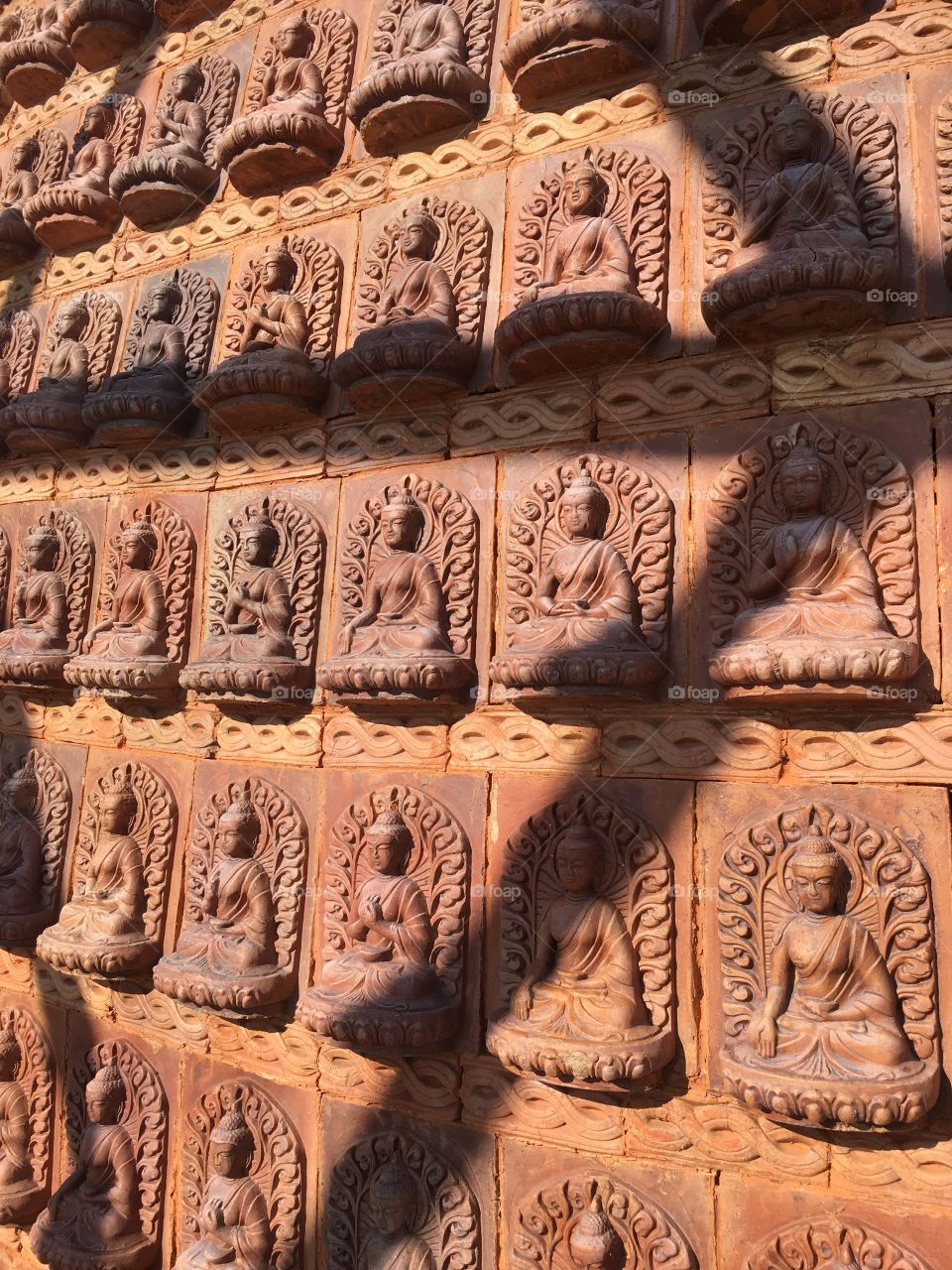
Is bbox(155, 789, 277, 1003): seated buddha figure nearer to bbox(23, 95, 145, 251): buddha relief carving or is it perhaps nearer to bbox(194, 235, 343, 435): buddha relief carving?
bbox(194, 235, 343, 435): buddha relief carving

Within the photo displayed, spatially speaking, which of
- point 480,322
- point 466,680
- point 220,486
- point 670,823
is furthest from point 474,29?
point 670,823

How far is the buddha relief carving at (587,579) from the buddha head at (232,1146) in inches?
114

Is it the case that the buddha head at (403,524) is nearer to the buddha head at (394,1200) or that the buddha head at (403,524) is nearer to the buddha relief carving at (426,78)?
the buddha relief carving at (426,78)

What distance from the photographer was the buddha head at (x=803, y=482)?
363cm

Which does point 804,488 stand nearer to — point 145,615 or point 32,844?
point 145,615

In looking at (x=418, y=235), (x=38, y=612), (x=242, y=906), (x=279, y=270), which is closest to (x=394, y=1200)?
(x=242, y=906)

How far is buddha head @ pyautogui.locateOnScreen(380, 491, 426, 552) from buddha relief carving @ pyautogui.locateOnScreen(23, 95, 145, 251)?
4.25 m

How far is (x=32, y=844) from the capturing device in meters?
5.74

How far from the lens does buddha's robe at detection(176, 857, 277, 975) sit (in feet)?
14.6

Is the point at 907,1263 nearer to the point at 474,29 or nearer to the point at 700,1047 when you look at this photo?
the point at 700,1047

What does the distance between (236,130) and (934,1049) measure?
6528 mm

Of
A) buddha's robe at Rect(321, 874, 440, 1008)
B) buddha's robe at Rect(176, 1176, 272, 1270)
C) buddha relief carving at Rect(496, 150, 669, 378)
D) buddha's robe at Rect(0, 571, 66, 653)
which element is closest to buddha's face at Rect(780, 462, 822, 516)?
buddha relief carving at Rect(496, 150, 669, 378)

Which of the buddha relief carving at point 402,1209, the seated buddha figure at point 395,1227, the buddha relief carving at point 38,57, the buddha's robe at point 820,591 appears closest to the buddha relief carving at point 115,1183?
the buddha relief carving at point 402,1209

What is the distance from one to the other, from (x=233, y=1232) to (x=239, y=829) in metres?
2.08
